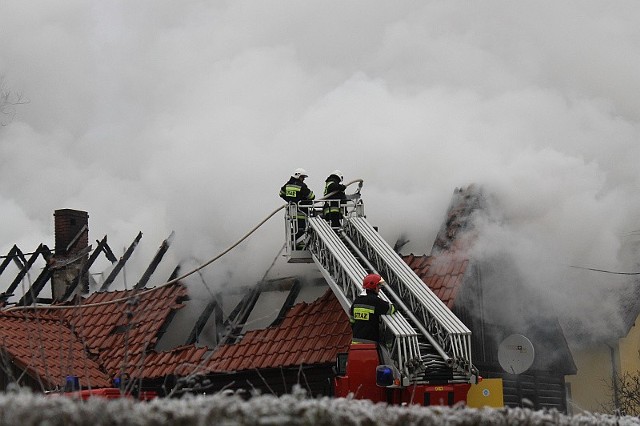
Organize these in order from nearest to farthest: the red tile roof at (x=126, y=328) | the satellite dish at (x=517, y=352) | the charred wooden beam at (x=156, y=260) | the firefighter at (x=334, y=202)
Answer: the satellite dish at (x=517, y=352) → the firefighter at (x=334, y=202) → the red tile roof at (x=126, y=328) → the charred wooden beam at (x=156, y=260)

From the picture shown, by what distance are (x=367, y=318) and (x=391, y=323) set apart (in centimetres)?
33

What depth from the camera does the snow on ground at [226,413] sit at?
5266 millimetres

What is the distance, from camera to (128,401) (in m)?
5.68

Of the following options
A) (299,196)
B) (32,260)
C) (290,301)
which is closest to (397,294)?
(299,196)

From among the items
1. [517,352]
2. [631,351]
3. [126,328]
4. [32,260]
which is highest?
[32,260]

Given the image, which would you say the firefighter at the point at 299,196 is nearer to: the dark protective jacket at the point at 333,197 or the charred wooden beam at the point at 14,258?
the dark protective jacket at the point at 333,197

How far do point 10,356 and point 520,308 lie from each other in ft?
26.7

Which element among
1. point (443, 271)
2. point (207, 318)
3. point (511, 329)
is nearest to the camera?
point (443, 271)

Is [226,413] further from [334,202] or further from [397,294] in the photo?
[334,202]

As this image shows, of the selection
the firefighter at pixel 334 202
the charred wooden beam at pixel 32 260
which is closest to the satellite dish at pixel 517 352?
the firefighter at pixel 334 202

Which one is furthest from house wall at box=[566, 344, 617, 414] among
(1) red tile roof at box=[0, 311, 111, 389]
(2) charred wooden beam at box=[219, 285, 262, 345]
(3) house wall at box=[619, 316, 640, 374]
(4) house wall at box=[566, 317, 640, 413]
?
(1) red tile roof at box=[0, 311, 111, 389]

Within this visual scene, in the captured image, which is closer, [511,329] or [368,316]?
[368,316]

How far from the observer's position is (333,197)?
54.1 ft

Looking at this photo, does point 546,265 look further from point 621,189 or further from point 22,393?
point 22,393
